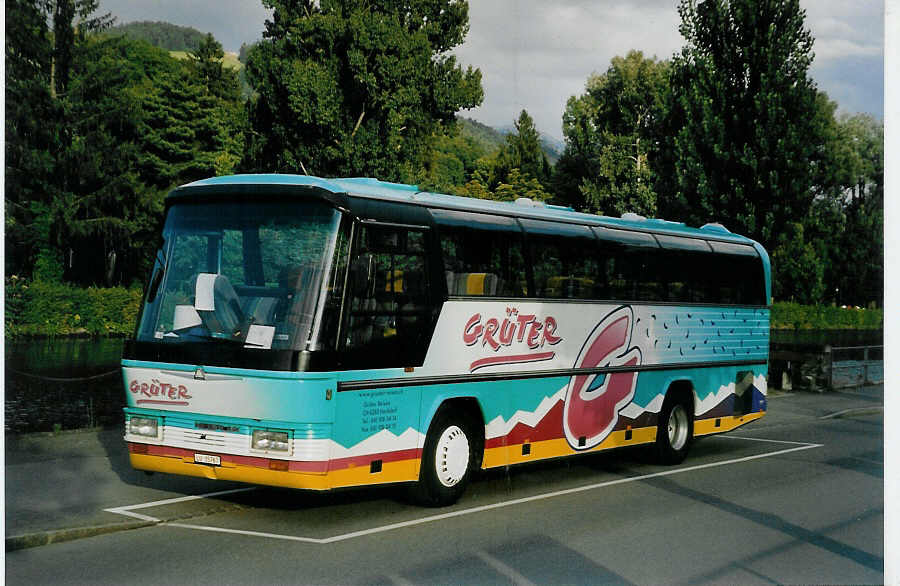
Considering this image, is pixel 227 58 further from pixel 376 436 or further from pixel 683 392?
pixel 376 436

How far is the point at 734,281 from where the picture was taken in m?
17.1

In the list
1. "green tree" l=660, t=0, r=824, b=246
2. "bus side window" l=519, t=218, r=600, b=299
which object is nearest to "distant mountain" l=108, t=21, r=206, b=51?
"green tree" l=660, t=0, r=824, b=246

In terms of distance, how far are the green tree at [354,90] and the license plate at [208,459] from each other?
30.9 meters

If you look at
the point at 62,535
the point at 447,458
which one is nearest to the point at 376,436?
the point at 447,458

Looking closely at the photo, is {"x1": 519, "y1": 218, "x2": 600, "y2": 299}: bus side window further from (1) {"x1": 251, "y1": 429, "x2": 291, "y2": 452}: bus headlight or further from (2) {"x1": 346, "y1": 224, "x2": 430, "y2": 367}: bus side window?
(1) {"x1": 251, "y1": 429, "x2": 291, "y2": 452}: bus headlight

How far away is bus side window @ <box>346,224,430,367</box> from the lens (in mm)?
10062

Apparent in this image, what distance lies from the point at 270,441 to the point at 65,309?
3484 centimetres

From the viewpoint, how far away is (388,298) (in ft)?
34.5

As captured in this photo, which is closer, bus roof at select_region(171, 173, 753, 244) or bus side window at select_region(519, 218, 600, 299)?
bus roof at select_region(171, 173, 753, 244)

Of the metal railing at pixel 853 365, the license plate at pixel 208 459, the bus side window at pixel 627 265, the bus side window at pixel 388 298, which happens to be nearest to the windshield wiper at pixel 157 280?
the license plate at pixel 208 459

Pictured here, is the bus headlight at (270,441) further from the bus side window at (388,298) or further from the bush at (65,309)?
the bush at (65,309)

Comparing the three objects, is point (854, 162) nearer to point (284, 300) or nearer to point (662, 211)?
point (662, 211)

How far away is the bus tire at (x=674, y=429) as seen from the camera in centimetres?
1517

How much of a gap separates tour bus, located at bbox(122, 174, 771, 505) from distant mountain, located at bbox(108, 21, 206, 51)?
4952 cm
